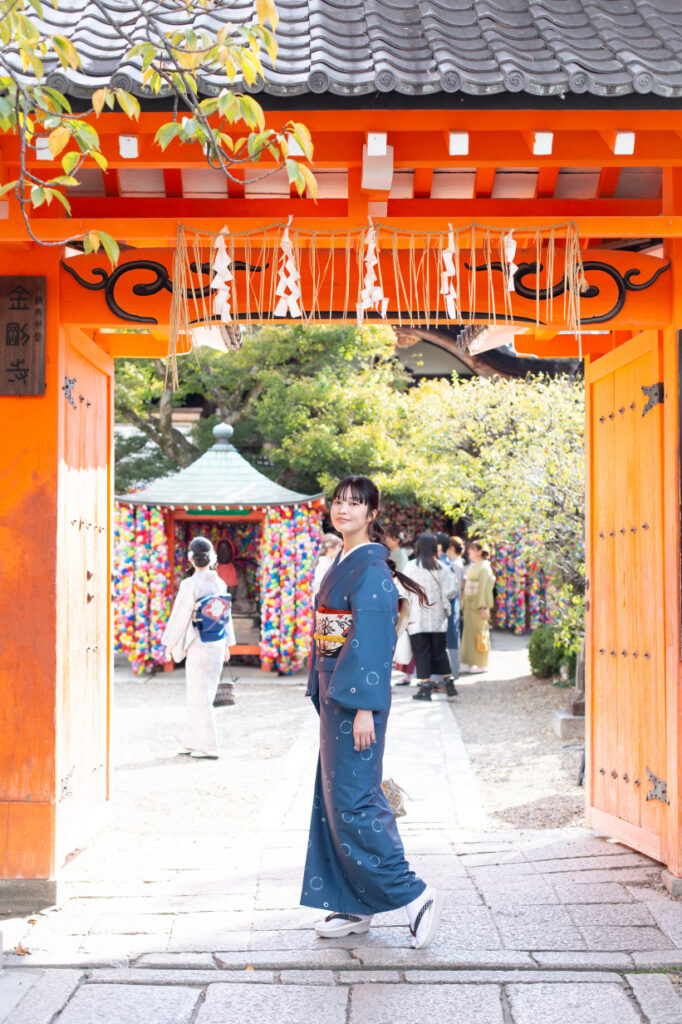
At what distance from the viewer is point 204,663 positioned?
26.1 ft

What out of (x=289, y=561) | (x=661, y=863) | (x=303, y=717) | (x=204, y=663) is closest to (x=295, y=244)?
(x=661, y=863)

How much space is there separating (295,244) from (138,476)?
497 inches

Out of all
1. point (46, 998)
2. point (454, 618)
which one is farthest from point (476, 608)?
point (46, 998)

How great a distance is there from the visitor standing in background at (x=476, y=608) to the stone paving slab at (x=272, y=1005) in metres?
9.06

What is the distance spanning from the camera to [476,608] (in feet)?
41.8

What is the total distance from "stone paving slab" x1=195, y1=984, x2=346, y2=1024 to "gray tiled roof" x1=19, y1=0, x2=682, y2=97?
124 inches

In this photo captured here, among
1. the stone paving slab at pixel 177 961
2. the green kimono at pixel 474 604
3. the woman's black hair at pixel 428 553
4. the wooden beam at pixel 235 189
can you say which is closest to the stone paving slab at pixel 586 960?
the stone paving slab at pixel 177 961

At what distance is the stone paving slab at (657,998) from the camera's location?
3.18 m

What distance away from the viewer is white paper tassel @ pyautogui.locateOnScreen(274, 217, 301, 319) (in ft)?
13.9

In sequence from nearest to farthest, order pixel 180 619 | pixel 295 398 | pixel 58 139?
pixel 58 139 → pixel 180 619 → pixel 295 398

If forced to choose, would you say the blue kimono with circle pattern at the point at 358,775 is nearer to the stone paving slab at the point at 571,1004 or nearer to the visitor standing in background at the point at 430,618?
the stone paving slab at the point at 571,1004

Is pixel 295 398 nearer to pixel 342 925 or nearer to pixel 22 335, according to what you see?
pixel 22 335

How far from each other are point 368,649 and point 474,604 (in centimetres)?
901

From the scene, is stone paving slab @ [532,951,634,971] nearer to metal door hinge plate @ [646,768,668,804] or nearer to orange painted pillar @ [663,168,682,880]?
orange painted pillar @ [663,168,682,880]
